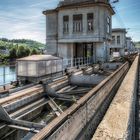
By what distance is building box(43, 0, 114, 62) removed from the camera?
2417 cm

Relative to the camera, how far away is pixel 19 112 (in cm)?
754

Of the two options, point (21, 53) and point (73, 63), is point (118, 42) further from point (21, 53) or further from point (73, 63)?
point (73, 63)

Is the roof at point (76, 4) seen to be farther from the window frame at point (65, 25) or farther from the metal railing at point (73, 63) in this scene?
the metal railing at point (73, 63)

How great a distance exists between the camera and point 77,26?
24.8m

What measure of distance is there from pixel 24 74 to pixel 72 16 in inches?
584

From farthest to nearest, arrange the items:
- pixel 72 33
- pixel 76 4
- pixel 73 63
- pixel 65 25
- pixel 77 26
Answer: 1. pixel 65 25
2. pixel 72 33
3. pixel 77 26
4. pixel 76 4
5. pixel 73 63

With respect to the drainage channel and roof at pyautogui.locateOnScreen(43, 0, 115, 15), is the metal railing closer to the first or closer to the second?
roof at pyautogui.locateOnScreen(43, 0, 115, 15)

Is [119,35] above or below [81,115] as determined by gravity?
above

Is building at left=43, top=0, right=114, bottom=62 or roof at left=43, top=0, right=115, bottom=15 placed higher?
roof at left=43, top=0, right=115, bottom=15

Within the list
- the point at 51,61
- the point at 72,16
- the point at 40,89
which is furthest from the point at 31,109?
the point at 72,16

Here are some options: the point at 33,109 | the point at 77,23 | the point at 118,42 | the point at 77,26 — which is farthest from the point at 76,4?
the point at 118,42

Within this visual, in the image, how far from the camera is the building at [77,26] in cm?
2417

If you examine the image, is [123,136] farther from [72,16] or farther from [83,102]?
[72,16]

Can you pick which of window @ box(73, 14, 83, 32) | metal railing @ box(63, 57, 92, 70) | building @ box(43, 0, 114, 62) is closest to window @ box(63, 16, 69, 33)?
building @ box(43, 0, 114, 62)
